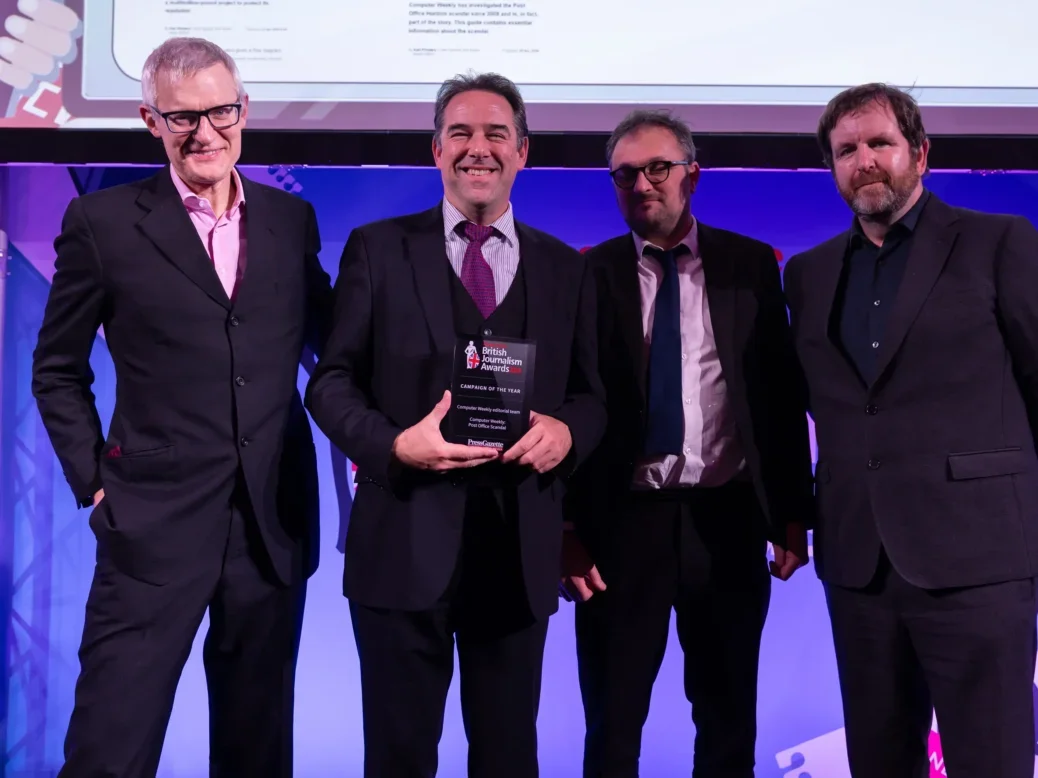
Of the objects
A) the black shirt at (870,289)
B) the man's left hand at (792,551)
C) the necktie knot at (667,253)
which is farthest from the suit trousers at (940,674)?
the necktie knot at (667,253)

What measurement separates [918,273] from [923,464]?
1.31 ft

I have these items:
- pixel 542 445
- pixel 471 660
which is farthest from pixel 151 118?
pixel 471 660

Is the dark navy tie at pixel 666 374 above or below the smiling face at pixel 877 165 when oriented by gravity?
below

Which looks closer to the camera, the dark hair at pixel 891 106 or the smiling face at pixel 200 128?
the smiling face at pixel 200 128

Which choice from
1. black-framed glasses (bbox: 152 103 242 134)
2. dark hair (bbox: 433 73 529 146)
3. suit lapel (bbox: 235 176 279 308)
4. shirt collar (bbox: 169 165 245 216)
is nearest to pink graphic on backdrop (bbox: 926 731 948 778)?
dark hair (bbox: 433 73 529 146)

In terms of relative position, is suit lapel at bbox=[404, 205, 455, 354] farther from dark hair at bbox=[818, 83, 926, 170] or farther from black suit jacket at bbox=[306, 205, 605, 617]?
dark hair at bbox=[818, 83, 926, 170]

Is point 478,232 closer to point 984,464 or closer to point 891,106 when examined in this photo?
point 891,106

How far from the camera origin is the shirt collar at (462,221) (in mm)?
2008

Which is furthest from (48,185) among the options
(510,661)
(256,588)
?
(510,661)

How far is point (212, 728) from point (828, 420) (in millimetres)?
1501

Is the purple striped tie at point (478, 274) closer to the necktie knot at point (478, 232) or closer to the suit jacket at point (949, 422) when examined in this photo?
the necktie knot at point (478, 232)

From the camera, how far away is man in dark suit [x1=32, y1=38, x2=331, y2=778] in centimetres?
189

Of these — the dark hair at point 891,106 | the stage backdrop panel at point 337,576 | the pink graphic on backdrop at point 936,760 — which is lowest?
the pink graphic on backdrop at point 936,760

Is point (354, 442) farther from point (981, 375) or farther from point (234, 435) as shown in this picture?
point (981, 375)
